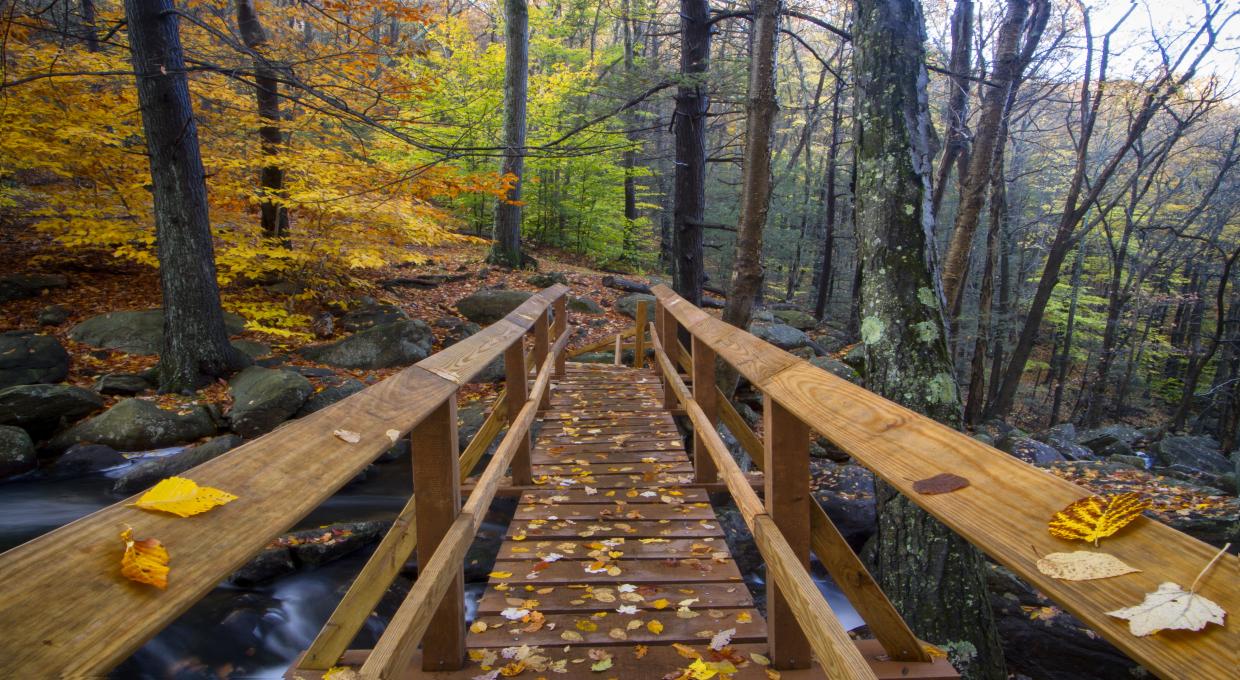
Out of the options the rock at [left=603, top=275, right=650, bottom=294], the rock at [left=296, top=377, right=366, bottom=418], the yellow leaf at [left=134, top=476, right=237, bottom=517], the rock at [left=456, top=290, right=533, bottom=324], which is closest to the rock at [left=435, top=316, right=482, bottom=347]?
the rock at [left=456, top=290, right=533, bottom=324]

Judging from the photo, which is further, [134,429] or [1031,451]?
[1031,451]

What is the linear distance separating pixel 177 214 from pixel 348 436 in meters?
8.42

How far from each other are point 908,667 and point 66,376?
34.5 ft

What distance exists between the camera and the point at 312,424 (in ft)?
4.49

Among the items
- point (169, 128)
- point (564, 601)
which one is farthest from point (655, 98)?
point (564, 601)

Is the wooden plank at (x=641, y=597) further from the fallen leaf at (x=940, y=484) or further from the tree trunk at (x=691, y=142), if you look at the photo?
the tree trunk at (x=691, y=142)

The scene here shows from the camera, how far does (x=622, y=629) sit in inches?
102

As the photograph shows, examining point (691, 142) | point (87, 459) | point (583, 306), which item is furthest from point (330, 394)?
point (583, 306)

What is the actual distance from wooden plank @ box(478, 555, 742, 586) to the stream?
2.61 meters

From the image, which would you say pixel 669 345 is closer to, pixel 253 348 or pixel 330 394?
pixel 330 394

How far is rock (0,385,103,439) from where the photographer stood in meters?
7.10

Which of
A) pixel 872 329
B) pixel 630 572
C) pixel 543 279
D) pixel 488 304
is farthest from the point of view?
pixel 543 279

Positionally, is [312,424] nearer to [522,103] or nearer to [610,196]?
[522,103]

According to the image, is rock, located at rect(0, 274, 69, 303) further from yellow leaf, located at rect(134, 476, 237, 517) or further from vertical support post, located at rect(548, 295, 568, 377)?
yellow leaf, located at rect(134, 476, 237, 517)
